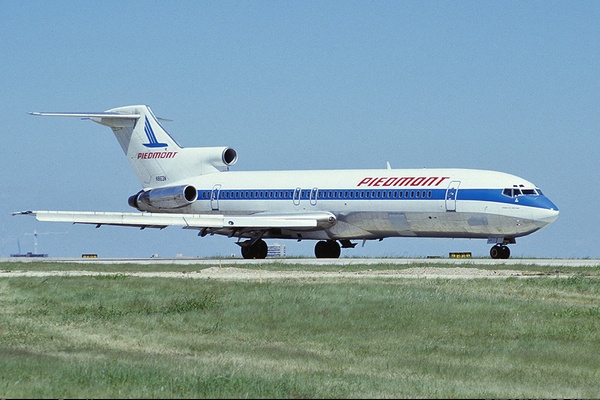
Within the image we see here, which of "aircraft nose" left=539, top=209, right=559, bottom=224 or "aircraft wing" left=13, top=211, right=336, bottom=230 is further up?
"aircraft wing" left=13, top=211, right=336, bottom=230

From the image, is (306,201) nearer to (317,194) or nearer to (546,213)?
(317,194)

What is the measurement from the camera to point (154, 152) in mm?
63844

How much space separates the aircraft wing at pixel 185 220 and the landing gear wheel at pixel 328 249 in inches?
123

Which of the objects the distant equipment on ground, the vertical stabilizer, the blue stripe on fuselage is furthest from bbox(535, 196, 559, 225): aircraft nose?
the vertical stabilizer

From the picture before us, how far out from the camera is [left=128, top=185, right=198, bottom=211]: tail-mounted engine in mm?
61094

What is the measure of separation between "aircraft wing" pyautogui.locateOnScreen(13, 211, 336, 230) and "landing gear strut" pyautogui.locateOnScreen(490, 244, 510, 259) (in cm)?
809

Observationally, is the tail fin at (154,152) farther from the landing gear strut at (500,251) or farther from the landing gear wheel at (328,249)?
the landing gear strut at (500,251)

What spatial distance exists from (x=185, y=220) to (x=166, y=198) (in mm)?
6480

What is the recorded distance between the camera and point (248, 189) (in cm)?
5994

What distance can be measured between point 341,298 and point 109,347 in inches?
363

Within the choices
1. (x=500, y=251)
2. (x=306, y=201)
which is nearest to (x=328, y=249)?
(x=306, y=201)

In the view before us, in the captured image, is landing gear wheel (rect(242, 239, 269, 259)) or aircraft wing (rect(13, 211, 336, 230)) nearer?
aircraft wing (rect(13, 211, 336, 230))

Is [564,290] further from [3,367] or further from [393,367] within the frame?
[3,367]

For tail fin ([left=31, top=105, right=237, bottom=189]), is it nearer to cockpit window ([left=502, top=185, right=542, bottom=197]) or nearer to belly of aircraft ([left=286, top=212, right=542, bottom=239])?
belly of aircraft ([left=286, top=212, right=542, bottom=239])
